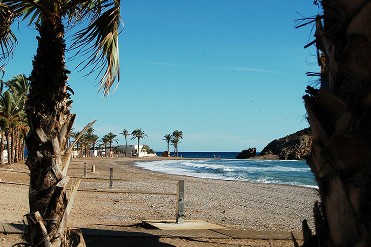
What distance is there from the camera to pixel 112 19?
6.07m

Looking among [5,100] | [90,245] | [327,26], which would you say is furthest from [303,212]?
[5,100]

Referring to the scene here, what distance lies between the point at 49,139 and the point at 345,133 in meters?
3.86

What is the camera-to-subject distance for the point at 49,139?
4.99m

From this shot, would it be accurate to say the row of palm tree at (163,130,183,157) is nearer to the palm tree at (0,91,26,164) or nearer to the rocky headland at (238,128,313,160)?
the rocky headland at (238,128,313,160)

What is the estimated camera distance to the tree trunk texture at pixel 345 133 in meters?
1.63

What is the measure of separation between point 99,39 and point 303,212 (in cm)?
1339

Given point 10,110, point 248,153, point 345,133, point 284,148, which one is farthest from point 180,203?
point 248,153

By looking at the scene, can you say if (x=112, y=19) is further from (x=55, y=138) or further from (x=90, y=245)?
(x=90, y=245)

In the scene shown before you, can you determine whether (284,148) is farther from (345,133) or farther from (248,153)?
(345,133)

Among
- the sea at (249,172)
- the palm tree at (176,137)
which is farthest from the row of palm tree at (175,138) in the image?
the sea at (249,172)

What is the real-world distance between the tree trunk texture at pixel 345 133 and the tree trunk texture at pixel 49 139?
3.57 metres

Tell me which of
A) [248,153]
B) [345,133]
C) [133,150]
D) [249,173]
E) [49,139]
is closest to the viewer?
[345,133]

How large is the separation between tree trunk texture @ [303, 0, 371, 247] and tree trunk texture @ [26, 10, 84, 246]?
3.57 meters

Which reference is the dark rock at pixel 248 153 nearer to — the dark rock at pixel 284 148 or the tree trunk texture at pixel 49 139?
the dark rock at pixel 284 148
